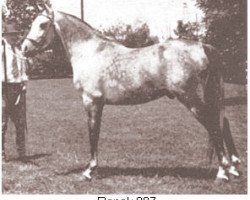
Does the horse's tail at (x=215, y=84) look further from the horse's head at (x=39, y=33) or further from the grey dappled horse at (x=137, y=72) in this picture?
the horse's head at (x=39, y=33)

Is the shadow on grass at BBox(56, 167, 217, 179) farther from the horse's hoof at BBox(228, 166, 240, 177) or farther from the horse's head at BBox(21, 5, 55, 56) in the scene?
the horse's head at BBox(21, 5, 55, 56)

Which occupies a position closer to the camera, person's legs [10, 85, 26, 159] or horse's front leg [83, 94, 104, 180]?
horse's front leg [83, 94, 104, 180]

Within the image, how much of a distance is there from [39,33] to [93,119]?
51.6 inches

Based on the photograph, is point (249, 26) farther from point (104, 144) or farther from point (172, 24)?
point (104, 144)

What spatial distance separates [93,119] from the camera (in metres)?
6.25

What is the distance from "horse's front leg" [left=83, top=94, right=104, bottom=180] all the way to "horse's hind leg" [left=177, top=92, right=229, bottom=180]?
3.54 feet

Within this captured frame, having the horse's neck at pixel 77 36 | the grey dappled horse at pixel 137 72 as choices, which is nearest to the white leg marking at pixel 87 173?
the grey dappled horse at pixel 137 72

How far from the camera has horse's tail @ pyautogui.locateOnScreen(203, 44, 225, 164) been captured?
5.80m

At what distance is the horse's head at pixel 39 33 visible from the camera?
6.22 m

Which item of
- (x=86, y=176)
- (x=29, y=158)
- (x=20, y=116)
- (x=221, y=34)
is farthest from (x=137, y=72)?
(x=221, y=34)

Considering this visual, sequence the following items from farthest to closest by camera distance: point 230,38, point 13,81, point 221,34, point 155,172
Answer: point 230,38
point 221,34
point 13,81
point 155,172

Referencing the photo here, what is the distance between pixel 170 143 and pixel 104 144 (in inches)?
44.8

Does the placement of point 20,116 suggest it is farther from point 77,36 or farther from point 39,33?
point 77,36

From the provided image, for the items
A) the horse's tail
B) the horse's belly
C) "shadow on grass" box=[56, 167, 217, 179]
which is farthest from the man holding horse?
the horse's tail
